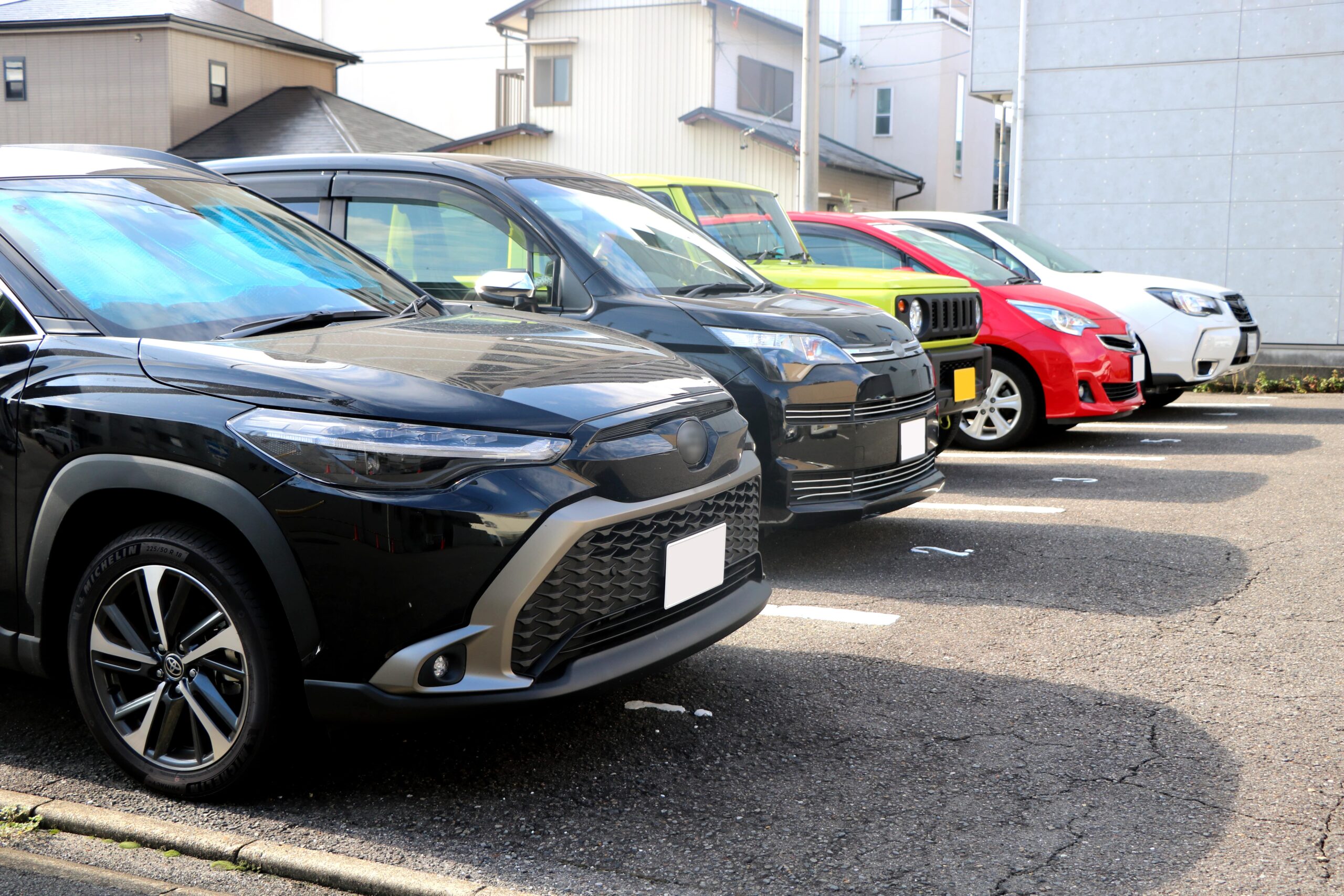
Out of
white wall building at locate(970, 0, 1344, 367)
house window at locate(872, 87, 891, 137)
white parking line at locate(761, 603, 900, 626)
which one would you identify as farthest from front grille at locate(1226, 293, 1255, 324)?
house window at locate(872, 87, 891, 137)

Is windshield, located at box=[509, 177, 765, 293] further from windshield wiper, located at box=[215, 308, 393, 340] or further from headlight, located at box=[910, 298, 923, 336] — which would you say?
windshield wiper, located at box=[215, 308, 393, 340]

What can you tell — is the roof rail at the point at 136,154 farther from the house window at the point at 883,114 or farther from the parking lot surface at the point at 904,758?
the house window at the point at 883,114

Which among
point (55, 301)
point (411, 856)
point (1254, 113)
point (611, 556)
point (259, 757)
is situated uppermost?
point (1254, 113)

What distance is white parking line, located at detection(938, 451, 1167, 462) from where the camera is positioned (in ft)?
26.2

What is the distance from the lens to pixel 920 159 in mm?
33938

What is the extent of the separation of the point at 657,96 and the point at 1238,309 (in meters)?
21.0

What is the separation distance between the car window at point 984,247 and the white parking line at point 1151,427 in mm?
1439

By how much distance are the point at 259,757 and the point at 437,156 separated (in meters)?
3.15

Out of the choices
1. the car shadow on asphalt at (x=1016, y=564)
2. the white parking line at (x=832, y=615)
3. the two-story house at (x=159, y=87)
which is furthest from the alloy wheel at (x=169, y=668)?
the two-story house at (x=159, y=87)

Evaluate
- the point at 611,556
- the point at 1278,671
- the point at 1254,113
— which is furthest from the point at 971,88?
the point at 611,556

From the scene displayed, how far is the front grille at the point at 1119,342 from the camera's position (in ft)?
26.7

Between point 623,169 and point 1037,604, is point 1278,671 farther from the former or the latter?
point 623,169

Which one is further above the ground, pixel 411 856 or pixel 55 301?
pixel 55 301

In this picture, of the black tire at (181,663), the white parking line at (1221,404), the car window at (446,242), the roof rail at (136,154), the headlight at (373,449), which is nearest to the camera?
the headlight at (373,449)
